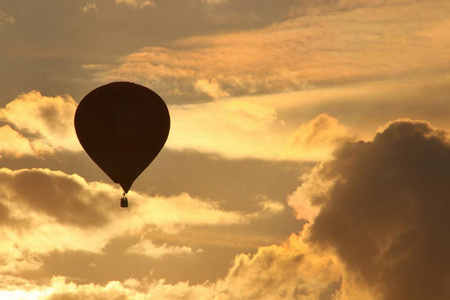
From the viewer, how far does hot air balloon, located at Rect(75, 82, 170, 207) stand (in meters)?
92.3

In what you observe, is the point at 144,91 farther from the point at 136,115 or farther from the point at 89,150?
the point at 89,150

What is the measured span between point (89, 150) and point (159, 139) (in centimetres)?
788

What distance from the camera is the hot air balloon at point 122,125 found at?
9231 cm

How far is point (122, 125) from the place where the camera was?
92875 mm

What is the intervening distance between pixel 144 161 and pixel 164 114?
567 centimetres

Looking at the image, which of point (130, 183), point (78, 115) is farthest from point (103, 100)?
point (130, 183)

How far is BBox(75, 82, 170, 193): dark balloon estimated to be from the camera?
9231cm

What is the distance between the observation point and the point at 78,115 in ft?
305

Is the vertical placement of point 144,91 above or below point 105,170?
above

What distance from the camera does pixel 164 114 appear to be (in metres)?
93.3

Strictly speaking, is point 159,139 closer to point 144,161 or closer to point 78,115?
point 144,161

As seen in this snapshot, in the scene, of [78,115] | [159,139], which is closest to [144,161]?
[159,139]

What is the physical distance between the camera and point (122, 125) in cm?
9288

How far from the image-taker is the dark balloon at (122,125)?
9231cm
